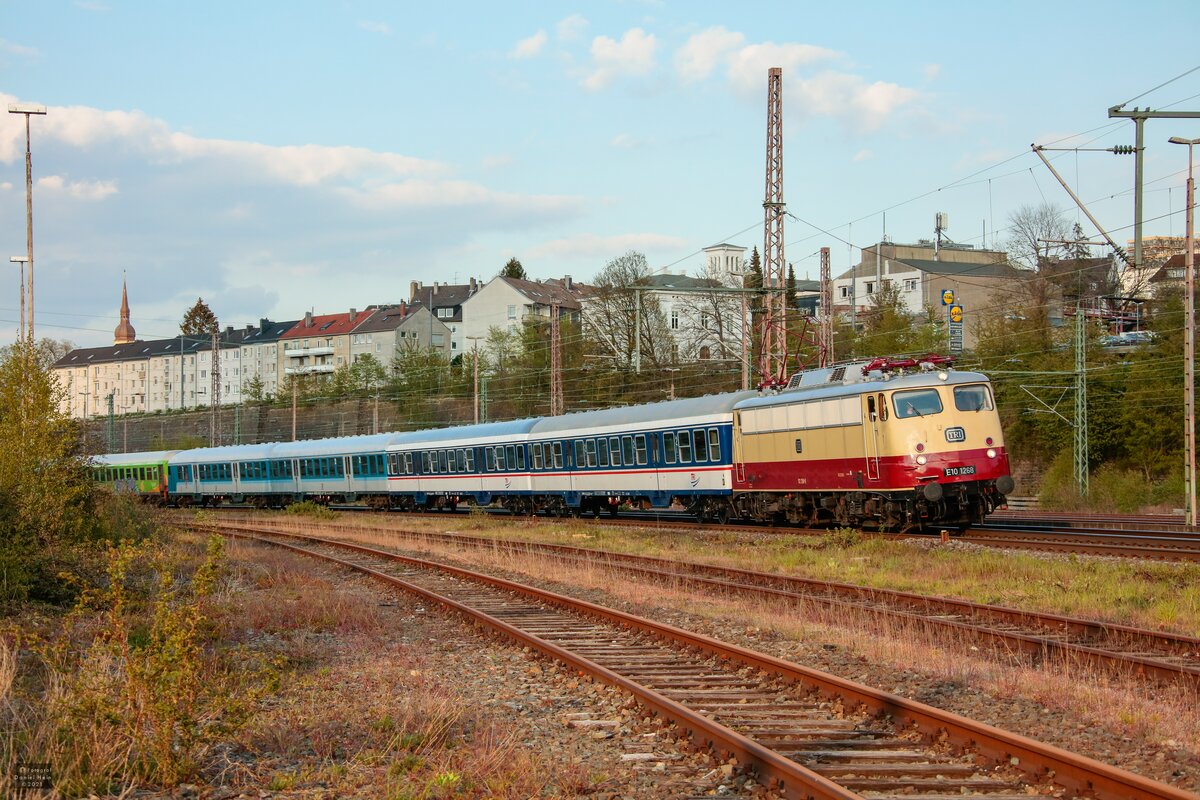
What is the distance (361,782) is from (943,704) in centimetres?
458

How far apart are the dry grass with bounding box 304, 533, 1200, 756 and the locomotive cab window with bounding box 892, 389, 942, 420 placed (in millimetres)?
7130

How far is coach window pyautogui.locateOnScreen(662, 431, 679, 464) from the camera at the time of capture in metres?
30.8

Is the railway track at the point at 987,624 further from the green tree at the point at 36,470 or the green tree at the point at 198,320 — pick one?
the green tree at the point at 198,320

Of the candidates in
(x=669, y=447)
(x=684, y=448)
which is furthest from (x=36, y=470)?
(x=669, y=447)

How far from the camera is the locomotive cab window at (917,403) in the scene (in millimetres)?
22391

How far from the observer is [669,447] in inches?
1221

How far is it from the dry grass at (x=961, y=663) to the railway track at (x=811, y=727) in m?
1.34

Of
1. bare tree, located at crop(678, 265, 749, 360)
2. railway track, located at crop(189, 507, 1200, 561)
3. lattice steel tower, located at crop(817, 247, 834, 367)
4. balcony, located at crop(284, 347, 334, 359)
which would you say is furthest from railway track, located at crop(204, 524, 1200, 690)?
balcony, located at crop(284, 347, 334, 359)

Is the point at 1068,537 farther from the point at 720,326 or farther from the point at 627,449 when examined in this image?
the point at 720,326

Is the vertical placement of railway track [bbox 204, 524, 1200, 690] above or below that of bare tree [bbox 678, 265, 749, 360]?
below

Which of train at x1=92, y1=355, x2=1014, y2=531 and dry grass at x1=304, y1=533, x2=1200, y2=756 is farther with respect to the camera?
train at x1=92, y1=355, x2=1014, y2=531

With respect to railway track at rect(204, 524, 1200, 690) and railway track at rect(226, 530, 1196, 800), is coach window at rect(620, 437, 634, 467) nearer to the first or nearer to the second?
railway track at rect(204, 524, 1200, 690)

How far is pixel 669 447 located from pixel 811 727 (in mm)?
22663

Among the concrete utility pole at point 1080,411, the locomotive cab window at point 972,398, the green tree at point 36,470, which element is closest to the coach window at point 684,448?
the locomotive cab window at point 972,398
